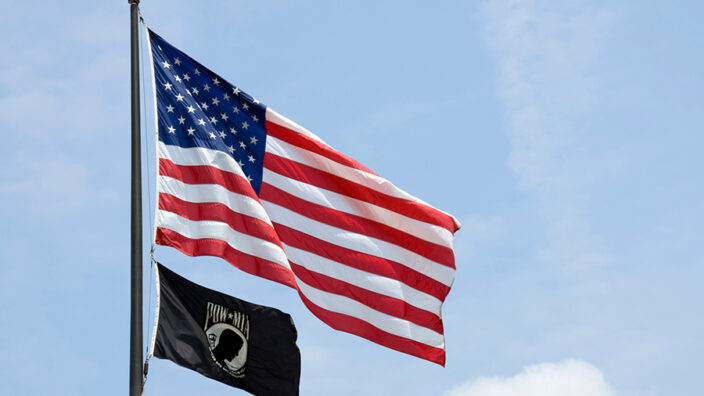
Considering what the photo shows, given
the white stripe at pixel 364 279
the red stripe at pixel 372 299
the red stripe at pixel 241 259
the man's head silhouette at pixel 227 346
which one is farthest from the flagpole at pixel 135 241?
the red stripe at pixel 372 299

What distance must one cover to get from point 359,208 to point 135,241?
15.5 feet

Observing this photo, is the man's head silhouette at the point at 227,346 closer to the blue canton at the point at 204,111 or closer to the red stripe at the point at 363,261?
the red stripe at the point at 363,261

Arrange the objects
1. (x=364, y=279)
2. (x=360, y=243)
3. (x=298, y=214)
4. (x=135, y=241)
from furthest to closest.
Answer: (x=360, y=243), (x=364, y=279), (x=298, y=214), (x=135, y=241)

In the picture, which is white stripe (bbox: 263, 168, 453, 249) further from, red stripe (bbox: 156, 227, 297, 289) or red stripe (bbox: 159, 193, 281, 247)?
red stripe (bbox: 156, 227, 297, 289)

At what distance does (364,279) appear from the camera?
1636 centimetres

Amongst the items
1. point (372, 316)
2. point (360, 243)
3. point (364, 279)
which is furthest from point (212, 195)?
point (372, 316)

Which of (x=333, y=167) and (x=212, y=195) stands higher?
(x=333, y=167)

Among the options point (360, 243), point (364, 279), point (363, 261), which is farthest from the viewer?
point (360, 243)

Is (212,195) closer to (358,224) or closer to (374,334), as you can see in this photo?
(358,224)

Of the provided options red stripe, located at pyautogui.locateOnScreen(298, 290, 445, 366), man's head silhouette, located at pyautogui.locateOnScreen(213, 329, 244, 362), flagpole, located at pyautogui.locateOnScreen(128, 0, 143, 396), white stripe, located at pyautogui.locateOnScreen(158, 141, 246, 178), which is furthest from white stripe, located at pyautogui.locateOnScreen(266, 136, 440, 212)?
man's head silhouette, located at pyautogui.locateOnScreen(213, 329, 244, 362)

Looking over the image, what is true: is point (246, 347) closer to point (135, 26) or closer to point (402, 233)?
point (402, 233)

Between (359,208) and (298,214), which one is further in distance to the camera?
(359,208)

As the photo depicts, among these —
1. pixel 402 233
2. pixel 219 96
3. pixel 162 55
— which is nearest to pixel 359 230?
pixel 402 233

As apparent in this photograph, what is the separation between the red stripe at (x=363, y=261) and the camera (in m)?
16.1
